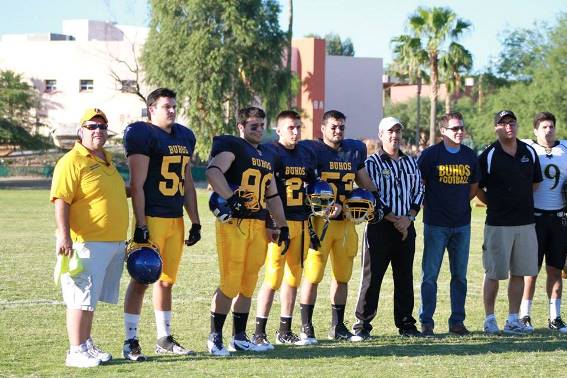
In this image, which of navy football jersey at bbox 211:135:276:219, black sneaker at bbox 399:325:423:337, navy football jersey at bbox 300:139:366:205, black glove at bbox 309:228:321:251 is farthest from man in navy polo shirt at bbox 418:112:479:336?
navy football jersey at bbox 211:135:276:219

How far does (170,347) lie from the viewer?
7.64 meters

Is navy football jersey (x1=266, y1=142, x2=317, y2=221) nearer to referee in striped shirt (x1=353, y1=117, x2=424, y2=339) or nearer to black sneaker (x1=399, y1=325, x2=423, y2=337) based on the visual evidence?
referee in striped shirt (x1=353, y1=117, x2=424, y2=339)

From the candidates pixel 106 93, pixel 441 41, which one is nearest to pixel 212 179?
pixel 441 41

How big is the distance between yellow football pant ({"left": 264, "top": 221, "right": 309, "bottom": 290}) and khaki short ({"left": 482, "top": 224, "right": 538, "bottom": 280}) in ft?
6.28

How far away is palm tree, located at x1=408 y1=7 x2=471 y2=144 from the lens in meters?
46.5

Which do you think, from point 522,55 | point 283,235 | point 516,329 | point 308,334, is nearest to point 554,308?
point 516,329

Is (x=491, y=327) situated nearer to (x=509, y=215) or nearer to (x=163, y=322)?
(x=509, y=215)

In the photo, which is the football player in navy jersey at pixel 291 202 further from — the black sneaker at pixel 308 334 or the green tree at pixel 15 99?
the green tree at pixel 15 99

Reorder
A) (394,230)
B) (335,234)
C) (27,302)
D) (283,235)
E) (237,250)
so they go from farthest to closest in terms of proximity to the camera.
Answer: (27,302), (394,230), (335,234), (283,235), (237,250)

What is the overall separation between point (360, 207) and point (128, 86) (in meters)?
A: 50.0

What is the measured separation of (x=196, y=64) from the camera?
44906mm

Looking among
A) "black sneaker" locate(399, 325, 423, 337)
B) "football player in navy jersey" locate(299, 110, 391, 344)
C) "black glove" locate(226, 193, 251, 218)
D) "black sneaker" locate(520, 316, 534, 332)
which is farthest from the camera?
"black sneaker" locate(520, 316, 534, 332)

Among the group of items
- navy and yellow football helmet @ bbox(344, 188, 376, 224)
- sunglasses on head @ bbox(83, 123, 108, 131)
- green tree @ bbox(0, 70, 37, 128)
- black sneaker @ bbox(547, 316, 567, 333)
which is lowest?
black sneaker @ bbox(547, 316, 567, 333)

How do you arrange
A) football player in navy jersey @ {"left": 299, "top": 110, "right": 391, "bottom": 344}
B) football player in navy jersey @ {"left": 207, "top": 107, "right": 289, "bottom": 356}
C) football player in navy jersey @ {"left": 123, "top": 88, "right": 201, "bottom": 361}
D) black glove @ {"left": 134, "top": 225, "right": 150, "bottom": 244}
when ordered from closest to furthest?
black glove @ {"left": 134, "top": 225, "right": 150, "bottom": 244}
football player in navy jersey @ {"left": 123, "top": 88, "right": 201, "bottom": 361}
football player in navy jersey @ {"left": 207, "top": 107, "right": 289, "bottom": 356}
football player in navy jersey @ {"left": 299, "top": 110, "right": 391, "bottom": 344}
